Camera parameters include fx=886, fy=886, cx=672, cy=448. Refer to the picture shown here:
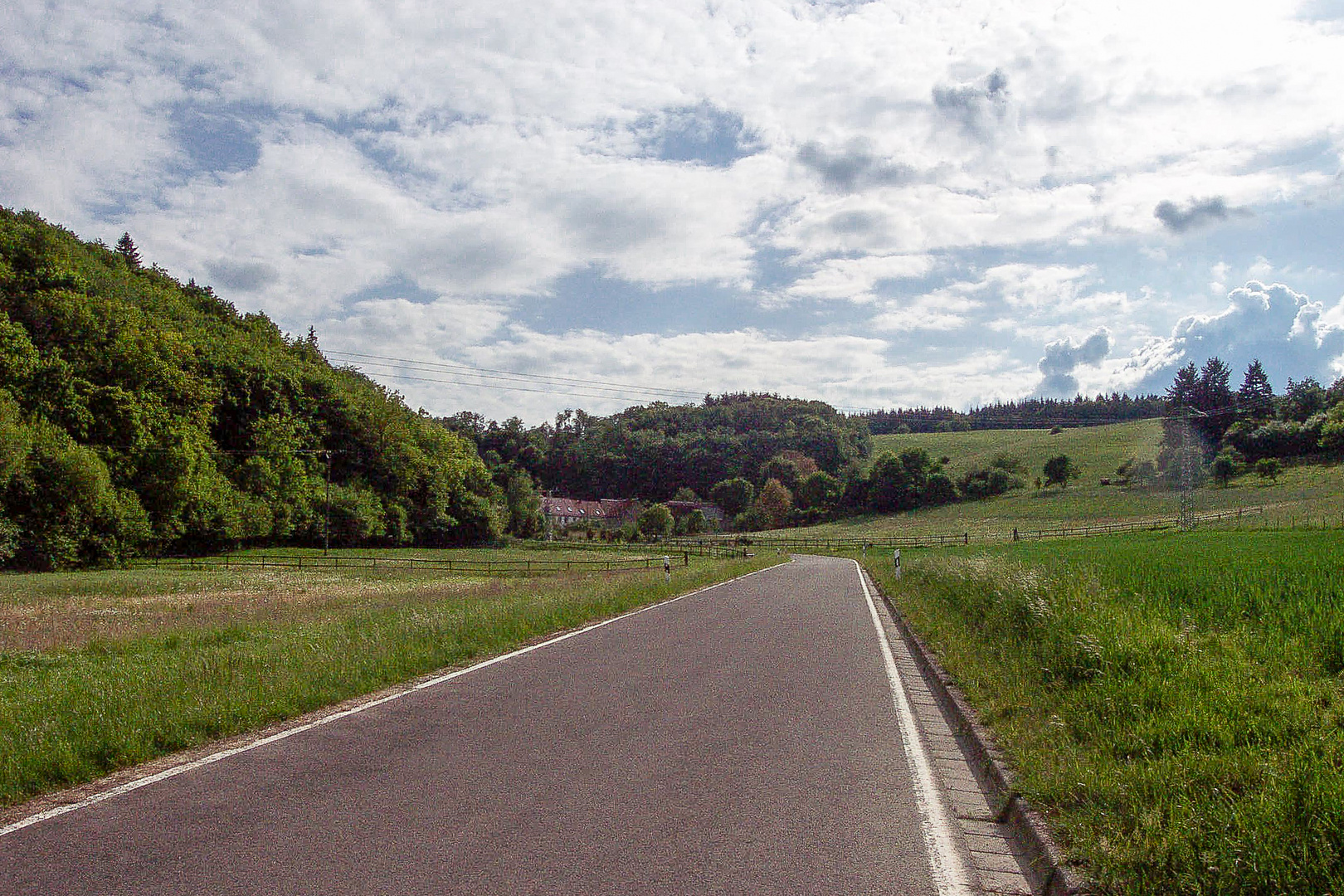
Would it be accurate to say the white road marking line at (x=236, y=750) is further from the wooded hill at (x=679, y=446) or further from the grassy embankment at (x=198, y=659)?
the wooded hill at (x=679, y=446)

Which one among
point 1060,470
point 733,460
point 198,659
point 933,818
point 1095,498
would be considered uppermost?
point 733,460

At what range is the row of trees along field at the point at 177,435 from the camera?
46.3 meters

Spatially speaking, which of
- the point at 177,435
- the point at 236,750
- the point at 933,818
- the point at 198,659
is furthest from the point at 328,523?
the point at 933,818

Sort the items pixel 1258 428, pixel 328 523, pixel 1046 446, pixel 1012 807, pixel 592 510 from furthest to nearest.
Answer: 1. pixel 592 510
2. pixel 1046 446
3. pixel 1258 428
4. pixel 328 523
5. pixel 1012 807

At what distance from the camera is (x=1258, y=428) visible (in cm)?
8650

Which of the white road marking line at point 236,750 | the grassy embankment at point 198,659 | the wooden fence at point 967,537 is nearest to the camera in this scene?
the white road marking line at point 236,750

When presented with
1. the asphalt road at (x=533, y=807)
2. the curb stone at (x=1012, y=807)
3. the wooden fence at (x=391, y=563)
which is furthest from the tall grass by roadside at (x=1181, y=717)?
the wooden fence at (x=391, y=563)

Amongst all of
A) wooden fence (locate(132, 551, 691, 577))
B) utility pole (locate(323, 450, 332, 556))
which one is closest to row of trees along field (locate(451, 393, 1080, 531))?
utility pole (locate(323, 450, 332, 556))

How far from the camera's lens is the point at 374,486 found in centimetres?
7656

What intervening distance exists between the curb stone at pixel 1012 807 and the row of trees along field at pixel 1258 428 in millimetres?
73456

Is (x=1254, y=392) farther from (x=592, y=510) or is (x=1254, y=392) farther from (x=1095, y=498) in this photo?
(x=592, y=510)

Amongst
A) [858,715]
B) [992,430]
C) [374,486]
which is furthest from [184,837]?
[992,430]

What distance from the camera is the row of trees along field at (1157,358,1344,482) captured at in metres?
79.6

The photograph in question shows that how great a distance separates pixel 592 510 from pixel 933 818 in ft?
455
